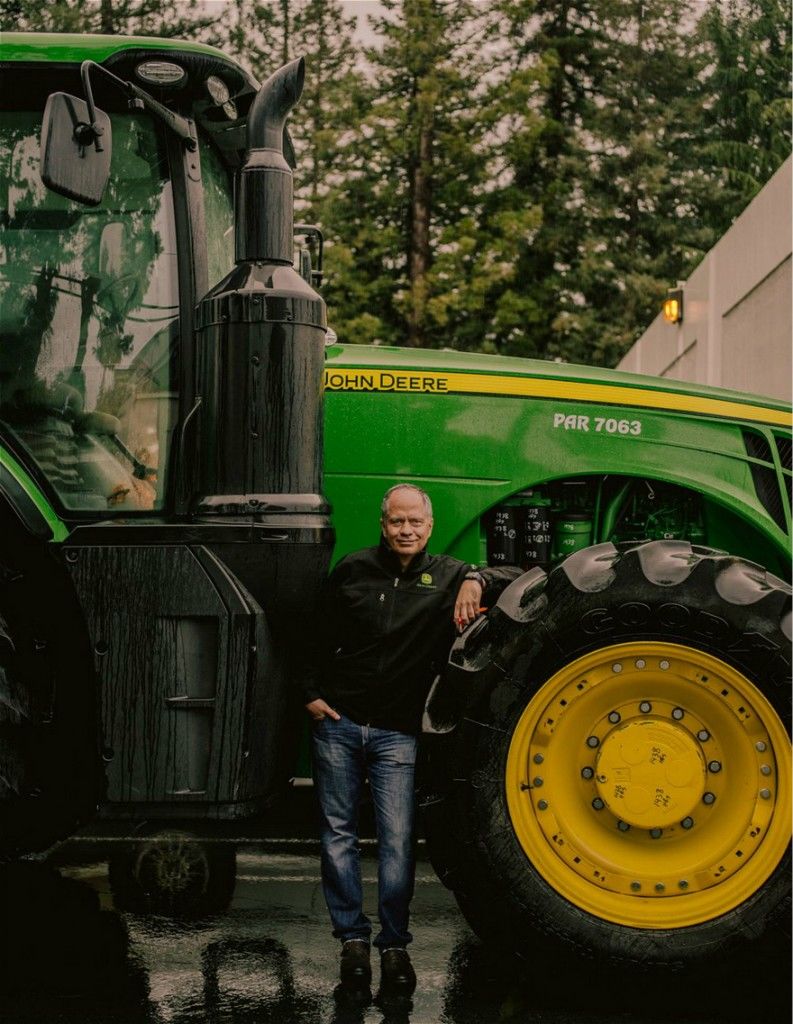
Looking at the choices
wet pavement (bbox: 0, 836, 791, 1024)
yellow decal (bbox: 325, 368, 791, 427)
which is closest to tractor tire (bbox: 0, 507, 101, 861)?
wet pavement (bbox: 0, 836, 791, 1024)

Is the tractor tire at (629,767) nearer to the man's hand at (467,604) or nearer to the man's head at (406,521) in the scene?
the man's hand at (467,604)

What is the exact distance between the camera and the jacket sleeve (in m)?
4.16

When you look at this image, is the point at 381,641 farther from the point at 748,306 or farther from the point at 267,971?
the point at 748,306

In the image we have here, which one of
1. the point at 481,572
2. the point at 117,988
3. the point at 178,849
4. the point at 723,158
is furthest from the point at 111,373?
the point at 723,158

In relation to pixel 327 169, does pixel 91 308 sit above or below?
below

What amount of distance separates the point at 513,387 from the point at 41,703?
6.48 feet

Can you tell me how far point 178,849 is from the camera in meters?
5.73

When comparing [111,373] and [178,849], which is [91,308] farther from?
[178,849]

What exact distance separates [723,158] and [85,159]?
108 feet

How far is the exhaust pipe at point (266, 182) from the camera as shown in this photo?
3.94 metres

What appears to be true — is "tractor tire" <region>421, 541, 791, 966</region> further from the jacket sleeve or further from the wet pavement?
the jacket sleeve

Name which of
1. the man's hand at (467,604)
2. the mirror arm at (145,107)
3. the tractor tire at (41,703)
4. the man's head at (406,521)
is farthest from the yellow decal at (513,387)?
the tractor tire at (41,703)

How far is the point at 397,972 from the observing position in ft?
13.4

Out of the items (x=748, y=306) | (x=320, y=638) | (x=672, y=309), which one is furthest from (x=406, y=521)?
(x=672, y=309)
